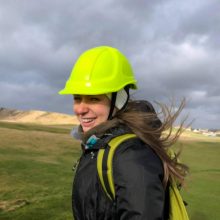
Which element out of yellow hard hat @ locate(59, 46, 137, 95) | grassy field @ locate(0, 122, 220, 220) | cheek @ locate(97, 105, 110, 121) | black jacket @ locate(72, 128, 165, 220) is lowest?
grassy field @ locate(0, 122, 220, 220)

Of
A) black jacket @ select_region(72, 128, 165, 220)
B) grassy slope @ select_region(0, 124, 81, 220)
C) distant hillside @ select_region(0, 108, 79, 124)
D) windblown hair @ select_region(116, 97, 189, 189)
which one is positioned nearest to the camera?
black jacket @ select_region(72, 128, 165, 220)

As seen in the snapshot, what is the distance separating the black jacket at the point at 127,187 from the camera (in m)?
1.24

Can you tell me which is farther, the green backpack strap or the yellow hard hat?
the yellow hard hat

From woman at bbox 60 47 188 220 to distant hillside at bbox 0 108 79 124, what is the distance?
49.2m

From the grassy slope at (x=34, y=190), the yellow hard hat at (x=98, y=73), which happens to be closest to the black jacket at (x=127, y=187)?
the yellow hard hat at (x=98, y=73)

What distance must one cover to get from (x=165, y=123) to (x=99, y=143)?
614 millimetres

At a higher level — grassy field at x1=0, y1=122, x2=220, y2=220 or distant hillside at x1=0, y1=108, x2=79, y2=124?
distant hillside at x1=0, y1=108, x2=79, y2=124

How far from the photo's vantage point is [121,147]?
1.40m

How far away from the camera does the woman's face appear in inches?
67.2

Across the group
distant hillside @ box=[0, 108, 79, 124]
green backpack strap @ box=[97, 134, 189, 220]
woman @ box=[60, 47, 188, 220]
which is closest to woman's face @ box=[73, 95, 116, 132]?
woman @ box=[60, 47, 188, 220]

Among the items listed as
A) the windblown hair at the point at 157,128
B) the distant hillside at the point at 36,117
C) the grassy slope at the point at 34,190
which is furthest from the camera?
the distant hillside at the point at 36,117

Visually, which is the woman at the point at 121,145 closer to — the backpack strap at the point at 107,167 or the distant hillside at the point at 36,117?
the backpack strap at the point at 107,167

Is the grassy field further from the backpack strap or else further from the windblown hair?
the backpack strap

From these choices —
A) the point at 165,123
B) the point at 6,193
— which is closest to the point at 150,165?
the point at 165,123
